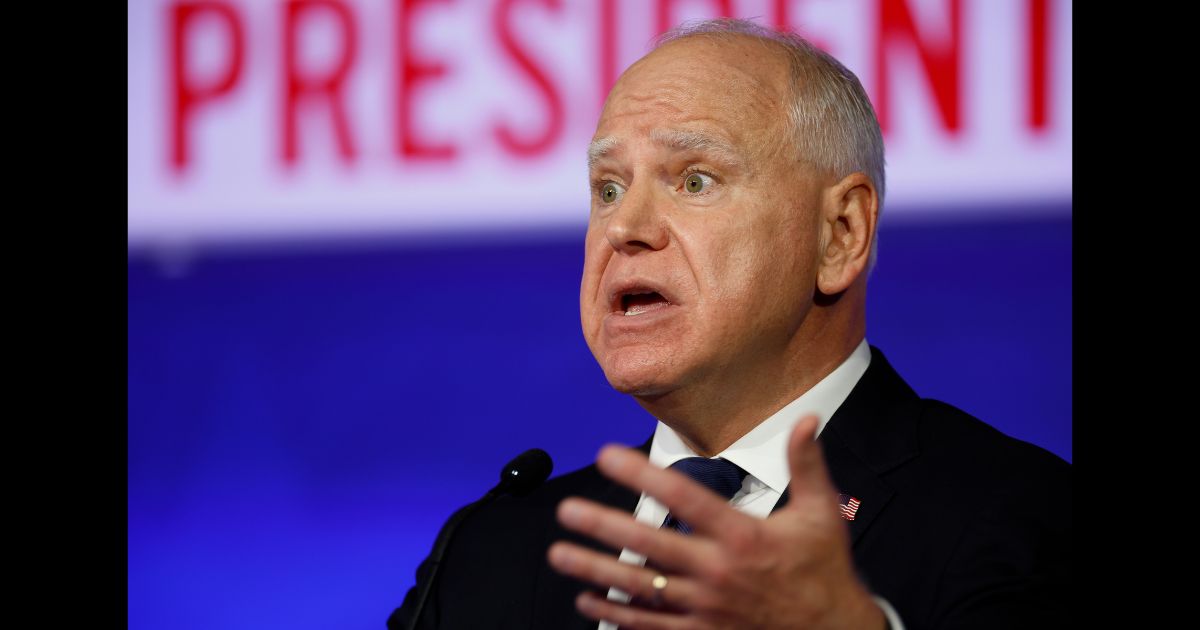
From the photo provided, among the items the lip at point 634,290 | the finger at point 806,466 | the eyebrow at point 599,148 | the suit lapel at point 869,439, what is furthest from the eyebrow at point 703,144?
the finger at point 806,466

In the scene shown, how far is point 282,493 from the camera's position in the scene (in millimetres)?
3014

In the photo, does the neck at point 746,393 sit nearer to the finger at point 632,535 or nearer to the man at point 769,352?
the man at point 769,352

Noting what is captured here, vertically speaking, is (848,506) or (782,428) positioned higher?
(782,428)

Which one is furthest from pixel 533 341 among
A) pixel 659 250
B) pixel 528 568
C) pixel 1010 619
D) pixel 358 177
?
pixel 1010 619

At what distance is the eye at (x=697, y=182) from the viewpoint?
1903 mm

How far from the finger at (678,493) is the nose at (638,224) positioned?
69 centimetres

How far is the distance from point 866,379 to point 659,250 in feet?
1.35

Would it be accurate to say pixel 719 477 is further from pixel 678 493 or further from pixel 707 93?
pixel 678 493

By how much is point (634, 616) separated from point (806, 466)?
24 cm

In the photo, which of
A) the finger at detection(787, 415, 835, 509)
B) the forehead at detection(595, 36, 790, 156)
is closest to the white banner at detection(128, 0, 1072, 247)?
the forehead at detection(595, 36, 790, 156)

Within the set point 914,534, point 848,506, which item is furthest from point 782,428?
point 914,534

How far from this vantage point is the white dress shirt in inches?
73.9

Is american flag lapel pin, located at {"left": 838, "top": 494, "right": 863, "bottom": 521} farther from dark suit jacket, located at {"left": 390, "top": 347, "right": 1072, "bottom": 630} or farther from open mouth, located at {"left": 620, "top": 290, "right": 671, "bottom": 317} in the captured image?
Result: open mouth, located at {"left": 620, "top": 290, "right": 671, "bottom": 317}

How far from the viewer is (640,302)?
76.5 inches
